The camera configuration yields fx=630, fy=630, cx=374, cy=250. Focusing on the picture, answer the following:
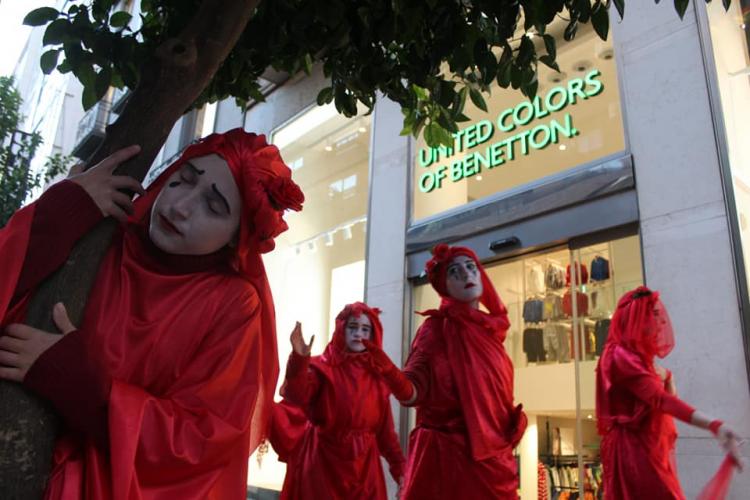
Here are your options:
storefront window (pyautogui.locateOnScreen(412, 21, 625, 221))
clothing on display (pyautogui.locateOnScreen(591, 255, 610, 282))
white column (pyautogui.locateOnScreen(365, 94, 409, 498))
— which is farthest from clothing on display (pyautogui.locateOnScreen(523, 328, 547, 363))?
storefront window (pyautogui.locateOnScreen(412, 21, 625, 221))

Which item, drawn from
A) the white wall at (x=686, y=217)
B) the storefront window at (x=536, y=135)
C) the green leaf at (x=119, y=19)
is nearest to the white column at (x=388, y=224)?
the storefront window at (x=536, y=135)

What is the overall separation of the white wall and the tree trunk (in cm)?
417

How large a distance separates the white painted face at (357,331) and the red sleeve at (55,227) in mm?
3290

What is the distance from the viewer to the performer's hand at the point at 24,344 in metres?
1.19

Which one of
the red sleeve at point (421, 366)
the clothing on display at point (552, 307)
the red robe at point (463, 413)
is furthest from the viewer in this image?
the clothing on display at point (552, 307)

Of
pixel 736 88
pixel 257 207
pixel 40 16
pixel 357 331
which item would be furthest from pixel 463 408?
pixel 736 88

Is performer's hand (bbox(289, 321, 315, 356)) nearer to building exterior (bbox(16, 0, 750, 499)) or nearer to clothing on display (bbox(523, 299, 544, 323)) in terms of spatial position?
building exterior (bbox(16, 0, 750, 499))

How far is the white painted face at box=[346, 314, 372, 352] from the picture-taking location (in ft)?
15.1

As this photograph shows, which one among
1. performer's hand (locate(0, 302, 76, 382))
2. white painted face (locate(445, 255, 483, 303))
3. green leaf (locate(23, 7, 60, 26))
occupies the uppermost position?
green leaf (locate(23, 7, 60, 26))

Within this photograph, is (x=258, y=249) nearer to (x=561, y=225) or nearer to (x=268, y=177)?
(x=268, y=177)

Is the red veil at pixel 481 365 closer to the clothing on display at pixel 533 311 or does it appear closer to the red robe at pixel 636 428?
the red robe at pixel 636 428

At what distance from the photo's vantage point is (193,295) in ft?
5.19

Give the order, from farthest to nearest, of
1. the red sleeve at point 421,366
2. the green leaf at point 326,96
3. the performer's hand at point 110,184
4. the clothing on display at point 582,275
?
the clothing on display at point 582,275
the red sleeve at point 421,366
the green leaf at point 326,96
the performer's hand at point 110,184

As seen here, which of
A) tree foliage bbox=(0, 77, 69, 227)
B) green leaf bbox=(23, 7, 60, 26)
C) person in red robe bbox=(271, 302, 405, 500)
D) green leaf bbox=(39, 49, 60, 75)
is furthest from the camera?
tree foliage bbox=(0, 77, 69, 227)
